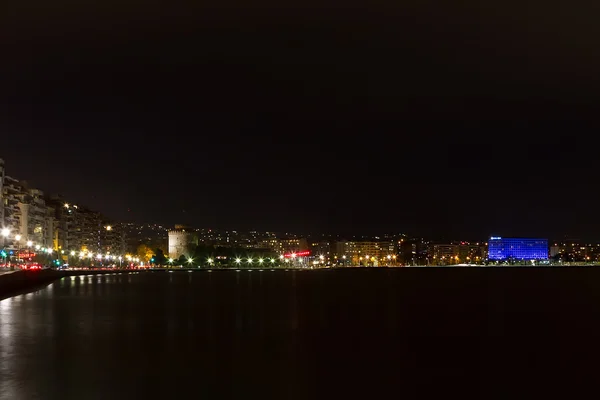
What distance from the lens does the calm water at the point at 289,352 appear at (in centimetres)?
1406

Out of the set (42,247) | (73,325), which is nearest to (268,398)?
(73,325)

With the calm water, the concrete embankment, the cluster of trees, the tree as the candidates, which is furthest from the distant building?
the calm water

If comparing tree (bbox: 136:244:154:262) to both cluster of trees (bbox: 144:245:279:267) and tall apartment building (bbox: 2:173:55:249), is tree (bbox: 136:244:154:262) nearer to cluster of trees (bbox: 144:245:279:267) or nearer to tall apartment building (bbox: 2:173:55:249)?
cluster of trees (bbox: 144:245:279:267)

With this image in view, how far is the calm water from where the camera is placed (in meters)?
14.1

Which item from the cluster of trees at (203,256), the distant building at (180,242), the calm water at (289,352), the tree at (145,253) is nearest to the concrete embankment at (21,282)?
the calm water at (289,352)

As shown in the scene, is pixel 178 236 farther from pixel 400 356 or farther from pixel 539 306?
pixel 400 356

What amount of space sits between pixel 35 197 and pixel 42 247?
8405 mm

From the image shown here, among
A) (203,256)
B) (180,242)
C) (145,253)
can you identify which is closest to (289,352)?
(203,256)

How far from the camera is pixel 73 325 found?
24.8 metres

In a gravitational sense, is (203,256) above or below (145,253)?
below

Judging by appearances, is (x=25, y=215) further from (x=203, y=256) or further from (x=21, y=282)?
(x=203, y=256)

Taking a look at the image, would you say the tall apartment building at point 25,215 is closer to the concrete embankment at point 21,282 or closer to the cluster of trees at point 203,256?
the concrete embankment at point 21,282

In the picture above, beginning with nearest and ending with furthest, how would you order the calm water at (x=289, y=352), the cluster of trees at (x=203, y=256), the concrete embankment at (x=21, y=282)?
1. the calm water at (x=289, y=352)
2. the concrete embankment at (x=21, y=282)
3. the cluster of trees at (x=203, y=256)

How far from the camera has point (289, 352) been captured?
18.9m
